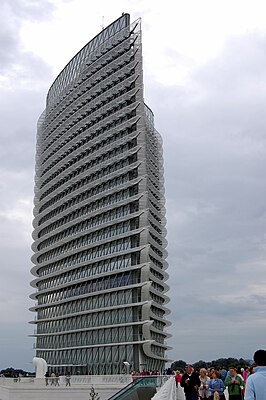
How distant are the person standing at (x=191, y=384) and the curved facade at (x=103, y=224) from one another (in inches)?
2188

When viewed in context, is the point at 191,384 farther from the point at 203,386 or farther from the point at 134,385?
the point at 134,385

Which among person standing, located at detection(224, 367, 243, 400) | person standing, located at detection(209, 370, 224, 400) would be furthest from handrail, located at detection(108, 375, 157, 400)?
person standing, located at detection(224, 367, 243, 400)

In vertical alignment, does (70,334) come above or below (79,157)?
below

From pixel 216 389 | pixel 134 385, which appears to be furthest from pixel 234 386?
pixel 134 385

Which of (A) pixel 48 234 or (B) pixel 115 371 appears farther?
(A) pixel 48 234

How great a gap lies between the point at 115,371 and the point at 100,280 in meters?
12.8

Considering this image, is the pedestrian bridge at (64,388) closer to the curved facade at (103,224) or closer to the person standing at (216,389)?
the person standing at (216,389)

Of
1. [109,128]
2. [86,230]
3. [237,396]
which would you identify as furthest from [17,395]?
[109,128]

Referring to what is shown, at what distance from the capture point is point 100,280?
269 feet

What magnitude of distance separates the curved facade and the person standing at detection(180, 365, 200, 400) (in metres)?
55.6

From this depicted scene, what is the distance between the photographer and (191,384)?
16938 millimetres

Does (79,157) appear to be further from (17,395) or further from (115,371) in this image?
(17,395)

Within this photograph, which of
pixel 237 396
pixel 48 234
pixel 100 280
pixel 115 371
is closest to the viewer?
pixel 237 396

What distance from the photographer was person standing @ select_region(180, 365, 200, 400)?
55.5 feet
